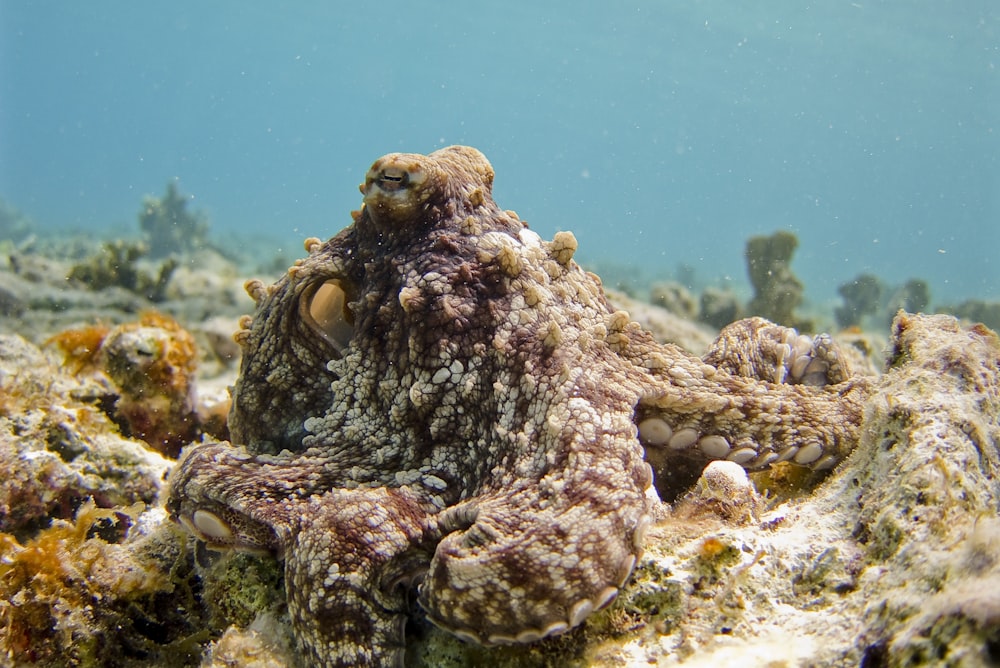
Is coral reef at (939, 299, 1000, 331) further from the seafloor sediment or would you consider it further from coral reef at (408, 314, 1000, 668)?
coral reef at (408, 314, 1000, 668)

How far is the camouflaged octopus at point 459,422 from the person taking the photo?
2002 mm

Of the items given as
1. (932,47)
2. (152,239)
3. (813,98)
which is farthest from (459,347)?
(813,98)

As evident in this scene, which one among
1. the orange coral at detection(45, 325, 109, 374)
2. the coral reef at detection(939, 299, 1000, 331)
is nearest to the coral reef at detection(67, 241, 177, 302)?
the orange coral at detection(45, 325, 109, 374)

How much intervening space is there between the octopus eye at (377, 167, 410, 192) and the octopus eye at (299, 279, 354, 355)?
59 cm

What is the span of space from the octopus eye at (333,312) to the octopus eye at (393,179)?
0.59 m

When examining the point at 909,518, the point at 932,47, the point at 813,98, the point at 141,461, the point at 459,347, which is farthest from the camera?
the point at 813,98

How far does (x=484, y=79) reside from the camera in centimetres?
16300

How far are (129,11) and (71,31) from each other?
29113 mm

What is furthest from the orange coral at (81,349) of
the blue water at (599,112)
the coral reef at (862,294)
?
the blue water at (599,112)

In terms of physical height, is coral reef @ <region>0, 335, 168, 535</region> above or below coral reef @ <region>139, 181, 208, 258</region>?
below

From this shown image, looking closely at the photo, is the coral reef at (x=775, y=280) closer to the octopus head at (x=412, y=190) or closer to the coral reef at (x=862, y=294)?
the coral reef at (x=862, y=294)

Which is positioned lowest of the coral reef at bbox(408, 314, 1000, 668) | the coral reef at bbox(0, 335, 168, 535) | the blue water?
the coral reef at bbox(0, 335, 168, 535)

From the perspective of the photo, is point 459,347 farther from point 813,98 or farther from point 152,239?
point 813,98

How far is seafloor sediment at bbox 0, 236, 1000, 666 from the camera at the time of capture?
1.55 m
